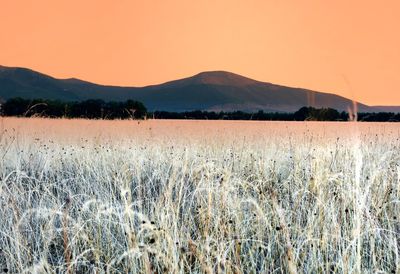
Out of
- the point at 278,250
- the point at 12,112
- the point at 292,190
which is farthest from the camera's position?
the point at 12,112

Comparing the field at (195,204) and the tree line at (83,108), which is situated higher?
the tree line at (83,108)

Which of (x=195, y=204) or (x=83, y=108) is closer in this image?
(x=195, y=204)

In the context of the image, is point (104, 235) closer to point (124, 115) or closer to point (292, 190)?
point (292, 190)

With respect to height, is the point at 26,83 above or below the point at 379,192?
above

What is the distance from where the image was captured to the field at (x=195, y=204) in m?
3.44

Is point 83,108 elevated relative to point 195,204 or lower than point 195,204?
elevated

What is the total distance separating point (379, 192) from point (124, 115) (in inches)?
1267

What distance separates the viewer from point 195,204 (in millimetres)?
5281

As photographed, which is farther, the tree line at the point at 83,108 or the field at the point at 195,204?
the tree line at the point at 83,108

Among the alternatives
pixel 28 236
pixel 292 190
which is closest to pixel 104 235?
pixel 28 236

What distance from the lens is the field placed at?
344cm

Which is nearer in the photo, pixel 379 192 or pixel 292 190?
pixel 379 192

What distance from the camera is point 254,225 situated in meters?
4.31

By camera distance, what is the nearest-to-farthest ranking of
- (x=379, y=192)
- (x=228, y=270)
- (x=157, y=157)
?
(x=228, y=270), (x=379, y=192), (x=157, y=157)
